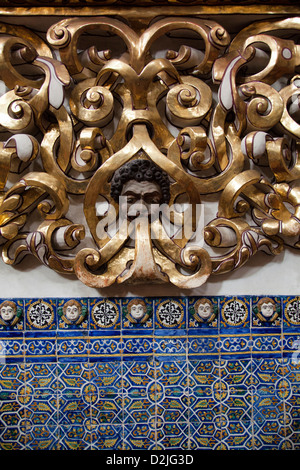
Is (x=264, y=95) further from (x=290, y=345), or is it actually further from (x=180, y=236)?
(x=290, y=345)

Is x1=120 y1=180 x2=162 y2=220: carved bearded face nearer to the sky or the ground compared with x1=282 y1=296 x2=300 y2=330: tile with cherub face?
nearer to the sky

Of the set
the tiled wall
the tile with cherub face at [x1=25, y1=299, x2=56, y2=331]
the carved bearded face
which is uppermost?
the carved bearded face

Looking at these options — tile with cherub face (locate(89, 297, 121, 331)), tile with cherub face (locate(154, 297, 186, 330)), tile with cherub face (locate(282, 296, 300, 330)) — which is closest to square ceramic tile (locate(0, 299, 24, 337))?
tile with cherub face (locate(89, 297, 121, 331))

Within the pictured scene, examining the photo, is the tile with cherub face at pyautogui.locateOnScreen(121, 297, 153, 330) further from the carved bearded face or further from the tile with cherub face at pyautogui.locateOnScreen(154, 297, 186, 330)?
the carved bearded face

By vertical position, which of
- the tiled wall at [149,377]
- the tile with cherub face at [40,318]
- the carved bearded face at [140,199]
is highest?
the carved bearded face at [140,199]

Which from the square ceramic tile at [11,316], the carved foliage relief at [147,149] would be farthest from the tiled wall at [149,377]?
the carved foliage relief at [147,149]

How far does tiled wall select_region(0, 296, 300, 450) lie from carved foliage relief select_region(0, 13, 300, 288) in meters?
0.11

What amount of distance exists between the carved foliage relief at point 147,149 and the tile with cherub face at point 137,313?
0.08m

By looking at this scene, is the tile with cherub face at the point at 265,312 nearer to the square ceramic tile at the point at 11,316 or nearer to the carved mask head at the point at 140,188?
the carved mask head at the point at 140,188

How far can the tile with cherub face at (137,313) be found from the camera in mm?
956

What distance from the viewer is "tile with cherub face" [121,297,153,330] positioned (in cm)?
96

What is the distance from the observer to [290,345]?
0.97m

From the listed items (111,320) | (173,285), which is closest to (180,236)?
(173,285)

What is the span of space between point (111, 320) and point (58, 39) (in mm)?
617
